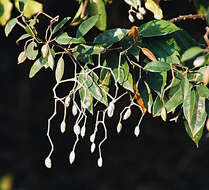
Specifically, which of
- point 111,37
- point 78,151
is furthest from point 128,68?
point 78,151

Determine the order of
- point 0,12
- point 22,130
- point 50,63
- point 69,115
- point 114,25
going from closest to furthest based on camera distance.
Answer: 1. point 50,63
2. point 0,12
3. point 114,25
4. point 69,115
5. point 22,130

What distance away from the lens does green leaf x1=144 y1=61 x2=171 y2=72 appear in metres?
0.84

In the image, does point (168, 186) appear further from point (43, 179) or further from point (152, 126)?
point (43, 179)

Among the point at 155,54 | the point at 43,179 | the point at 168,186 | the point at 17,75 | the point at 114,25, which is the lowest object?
the point at 168,186

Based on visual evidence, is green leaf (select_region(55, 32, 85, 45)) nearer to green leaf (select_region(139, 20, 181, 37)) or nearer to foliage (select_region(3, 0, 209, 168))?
foliage (select_region(3, 0, 209, 168))

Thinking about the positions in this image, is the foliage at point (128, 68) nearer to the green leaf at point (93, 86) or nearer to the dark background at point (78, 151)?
the green leaf at point (93, 86)

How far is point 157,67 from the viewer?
2.77ft

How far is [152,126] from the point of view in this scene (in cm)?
316

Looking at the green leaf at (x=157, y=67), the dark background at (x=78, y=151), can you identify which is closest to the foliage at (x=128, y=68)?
the green leaf at (x=157, y=67)

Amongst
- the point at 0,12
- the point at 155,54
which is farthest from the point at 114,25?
the point at 155,54

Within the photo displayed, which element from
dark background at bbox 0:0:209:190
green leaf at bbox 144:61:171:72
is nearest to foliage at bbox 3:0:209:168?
green leaf at bbox 144:61:171:72

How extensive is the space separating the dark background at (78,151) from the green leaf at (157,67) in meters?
1.94

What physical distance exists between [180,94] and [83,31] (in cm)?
25

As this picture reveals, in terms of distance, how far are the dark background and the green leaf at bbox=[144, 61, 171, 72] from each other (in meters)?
1.94
